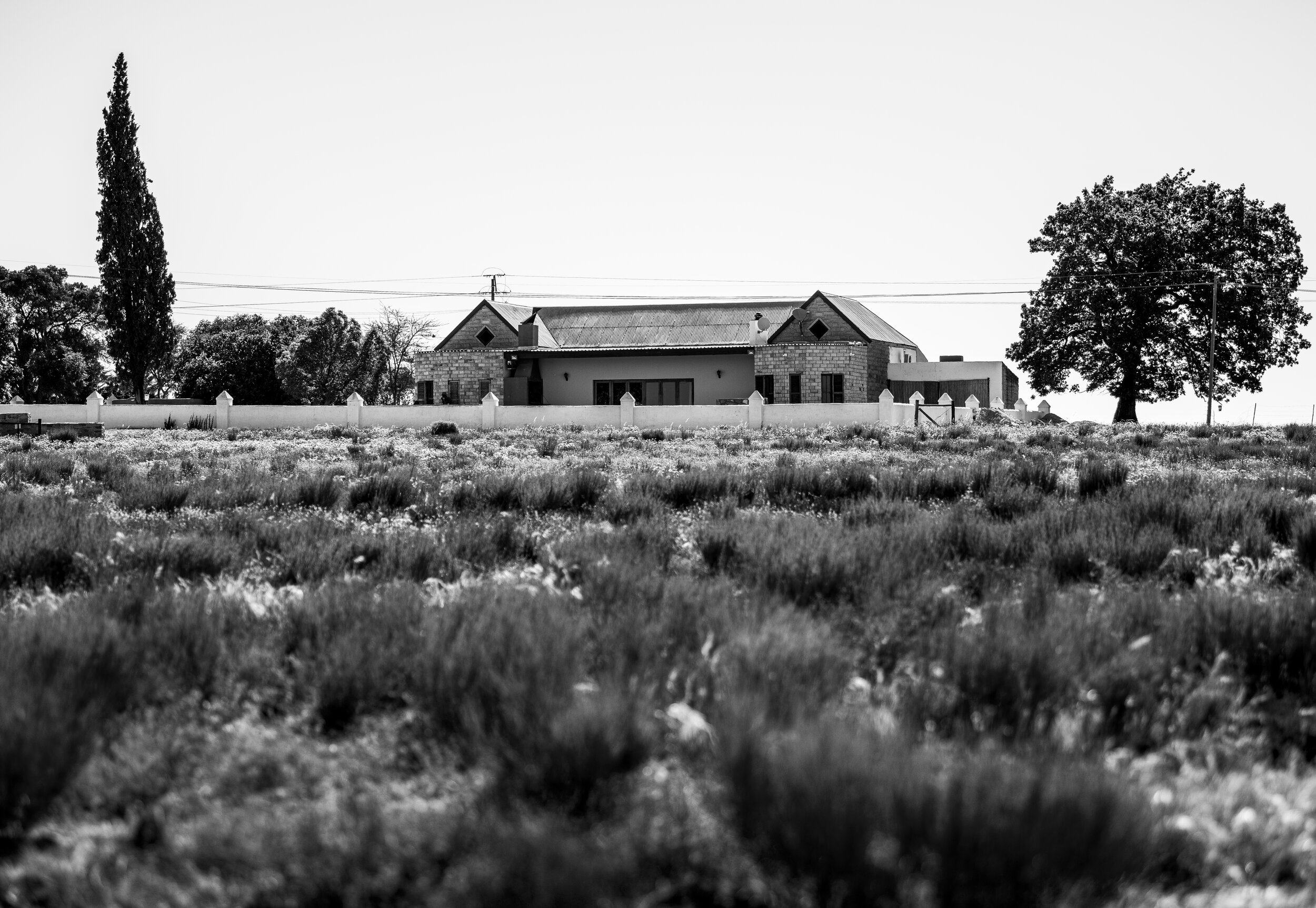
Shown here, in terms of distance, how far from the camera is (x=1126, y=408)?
45.1m

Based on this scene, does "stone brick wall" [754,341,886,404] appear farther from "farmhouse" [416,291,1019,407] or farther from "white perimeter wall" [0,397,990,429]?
"white perimeter wall" [0,397,990,429]

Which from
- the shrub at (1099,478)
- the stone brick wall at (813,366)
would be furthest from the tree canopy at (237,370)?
the shrub at (1099,478)

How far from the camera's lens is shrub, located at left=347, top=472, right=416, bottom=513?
8414 mm

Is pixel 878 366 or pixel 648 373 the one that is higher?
pixel 878 366

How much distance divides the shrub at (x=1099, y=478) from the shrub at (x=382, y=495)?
5.73 m

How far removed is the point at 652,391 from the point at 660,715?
45142mm

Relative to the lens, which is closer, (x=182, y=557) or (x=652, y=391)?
(x=182, y=557)

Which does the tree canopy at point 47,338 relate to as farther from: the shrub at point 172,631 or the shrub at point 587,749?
the shrub at point 587,749

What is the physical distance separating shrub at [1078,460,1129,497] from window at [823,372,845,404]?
112ft

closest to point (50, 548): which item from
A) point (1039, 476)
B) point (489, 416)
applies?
point (1039, 476)

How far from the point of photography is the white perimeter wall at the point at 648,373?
4703 cm

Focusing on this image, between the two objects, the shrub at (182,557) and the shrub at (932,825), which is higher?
the shrub at (182,557)

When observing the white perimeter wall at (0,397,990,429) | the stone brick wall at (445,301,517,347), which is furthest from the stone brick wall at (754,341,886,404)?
the stone brick wall at (445,301,517,347)

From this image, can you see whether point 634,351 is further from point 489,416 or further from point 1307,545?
point 1307,545
